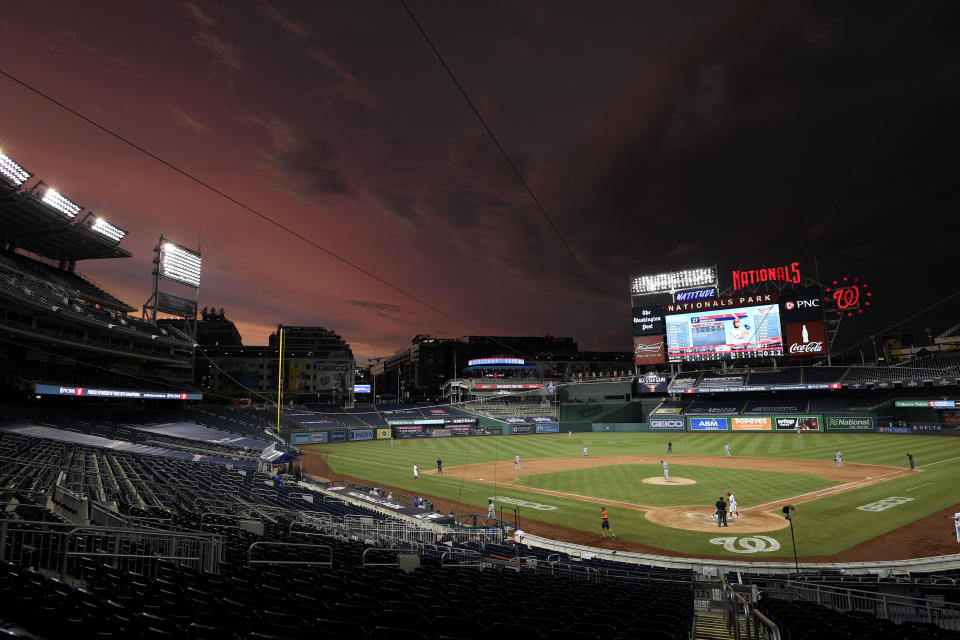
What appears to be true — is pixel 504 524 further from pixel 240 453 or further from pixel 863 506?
pixel 240 453

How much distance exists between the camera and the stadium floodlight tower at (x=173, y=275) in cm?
5872

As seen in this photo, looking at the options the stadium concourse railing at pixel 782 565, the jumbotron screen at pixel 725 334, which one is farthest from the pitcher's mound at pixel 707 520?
the jumbotron screen at pixel 725 334

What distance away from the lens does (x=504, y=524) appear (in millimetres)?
22609

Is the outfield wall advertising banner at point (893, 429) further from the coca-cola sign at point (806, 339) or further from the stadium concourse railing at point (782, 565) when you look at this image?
the stadium concourse railing at point (782, 565)

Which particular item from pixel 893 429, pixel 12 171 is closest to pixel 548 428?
pixel 893 429

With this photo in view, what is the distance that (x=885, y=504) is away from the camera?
23938 mm

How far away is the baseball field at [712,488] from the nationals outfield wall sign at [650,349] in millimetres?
20626

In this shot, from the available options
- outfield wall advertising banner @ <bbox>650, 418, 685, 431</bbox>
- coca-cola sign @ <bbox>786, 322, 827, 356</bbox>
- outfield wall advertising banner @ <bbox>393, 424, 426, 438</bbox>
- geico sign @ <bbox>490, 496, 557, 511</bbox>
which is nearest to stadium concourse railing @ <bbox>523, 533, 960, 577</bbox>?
geico sign @ <bbox>490, 496, 557, 511</bbox>

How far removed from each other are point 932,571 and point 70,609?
21725 mm

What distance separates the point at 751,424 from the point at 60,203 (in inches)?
3123

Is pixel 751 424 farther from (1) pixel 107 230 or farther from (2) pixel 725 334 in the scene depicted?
(1) pixel 107 230

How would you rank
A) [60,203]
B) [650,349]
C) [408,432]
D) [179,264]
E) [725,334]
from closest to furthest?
[60,203], [179,264], [725,334], [408,432], [650,349]

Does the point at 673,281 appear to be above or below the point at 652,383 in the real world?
above

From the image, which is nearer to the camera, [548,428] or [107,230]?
[107,230]
